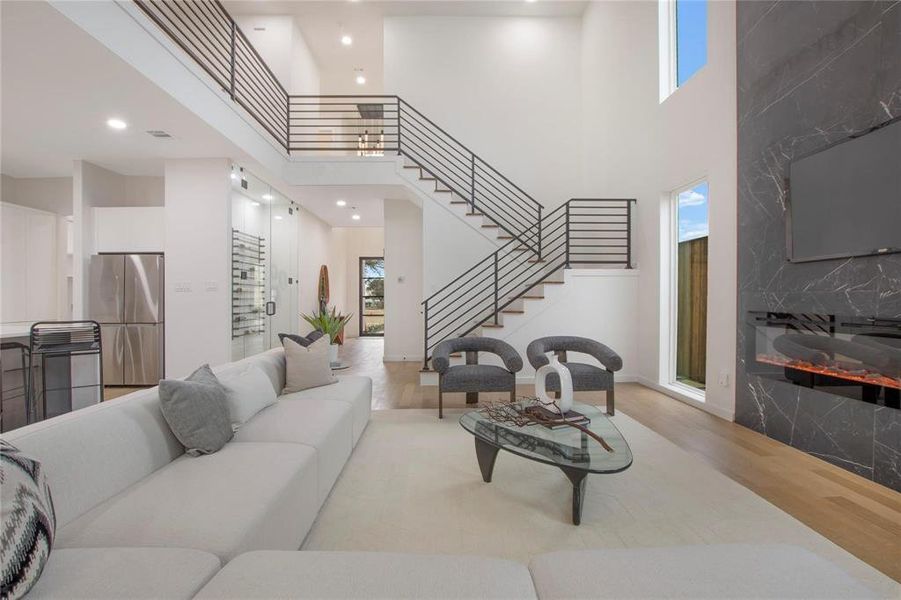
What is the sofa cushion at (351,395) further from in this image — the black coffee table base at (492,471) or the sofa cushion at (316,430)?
the black coffee table base at (492,471)

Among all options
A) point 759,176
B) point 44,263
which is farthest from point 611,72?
point 44,263

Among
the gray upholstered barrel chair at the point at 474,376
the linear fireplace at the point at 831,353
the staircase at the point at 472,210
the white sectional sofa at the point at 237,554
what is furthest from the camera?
the staircase at the point at 472,210

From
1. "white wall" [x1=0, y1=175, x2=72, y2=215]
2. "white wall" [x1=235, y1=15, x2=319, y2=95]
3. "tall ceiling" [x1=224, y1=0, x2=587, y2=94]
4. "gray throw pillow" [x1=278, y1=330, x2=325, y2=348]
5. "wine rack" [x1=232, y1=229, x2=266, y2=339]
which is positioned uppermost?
"tall ceiling" [x1=224, y1=0, x2=587, y2=94]

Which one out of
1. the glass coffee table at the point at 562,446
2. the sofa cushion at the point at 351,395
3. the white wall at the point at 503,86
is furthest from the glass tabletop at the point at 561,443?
the white wall at the point at 503,86

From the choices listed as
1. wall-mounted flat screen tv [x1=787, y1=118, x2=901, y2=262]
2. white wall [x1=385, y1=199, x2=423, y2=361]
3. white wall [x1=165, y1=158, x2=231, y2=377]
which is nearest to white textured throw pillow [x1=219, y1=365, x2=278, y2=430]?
white wall [x1=165, y1=158, x2=231, y2=377]

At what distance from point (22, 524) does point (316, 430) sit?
4.64ft

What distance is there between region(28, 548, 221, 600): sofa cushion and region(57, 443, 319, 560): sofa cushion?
0.09m

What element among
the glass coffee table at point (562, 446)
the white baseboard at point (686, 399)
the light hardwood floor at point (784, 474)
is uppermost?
the glass coffee table at point (562, 446)

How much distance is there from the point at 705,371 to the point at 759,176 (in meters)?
1.97

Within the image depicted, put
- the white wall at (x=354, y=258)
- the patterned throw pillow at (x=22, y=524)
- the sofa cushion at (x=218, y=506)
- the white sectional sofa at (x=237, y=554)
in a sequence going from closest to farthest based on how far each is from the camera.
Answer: the patterned throw pillow at (x=22, y=524) → the white sectional sofa at (x=237, y=554) → the sofa cushion at (x=218, y=506) → the white wall at (x=354, y=258)

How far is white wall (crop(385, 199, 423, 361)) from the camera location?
767cm

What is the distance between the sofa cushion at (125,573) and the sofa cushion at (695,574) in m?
0.91

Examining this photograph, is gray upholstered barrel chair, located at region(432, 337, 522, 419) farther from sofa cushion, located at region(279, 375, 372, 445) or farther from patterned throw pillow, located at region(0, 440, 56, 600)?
patterned throw pillow, located at region(0, 440, 56, 600)

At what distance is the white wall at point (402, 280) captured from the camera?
7672mm
